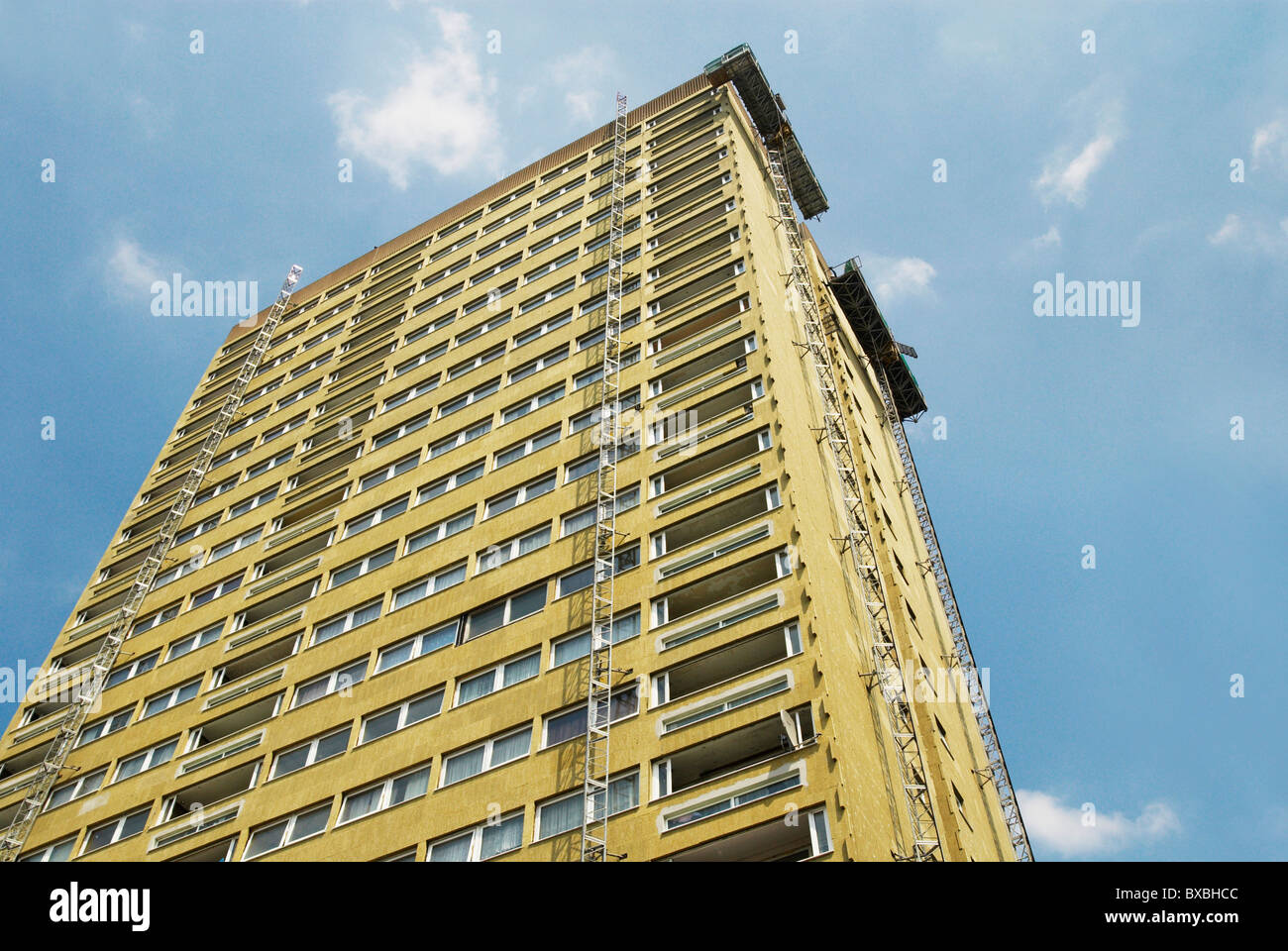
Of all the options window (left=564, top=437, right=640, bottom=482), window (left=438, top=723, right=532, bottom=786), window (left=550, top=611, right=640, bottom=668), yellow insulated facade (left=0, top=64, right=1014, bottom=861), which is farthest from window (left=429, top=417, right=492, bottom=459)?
window (left=438, top=723, right=532, bottom=786)

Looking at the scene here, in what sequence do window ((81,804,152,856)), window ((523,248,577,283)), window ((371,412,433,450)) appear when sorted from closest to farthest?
window ((81,804,152,856)) → window ((371,412,433,450)) → window ((523,248,577,283))

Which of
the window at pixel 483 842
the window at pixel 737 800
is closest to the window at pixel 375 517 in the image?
the window at pixel 483 842

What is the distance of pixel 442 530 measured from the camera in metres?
41.5

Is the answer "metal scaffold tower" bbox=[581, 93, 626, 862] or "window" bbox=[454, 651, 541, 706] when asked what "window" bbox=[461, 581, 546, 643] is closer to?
"window" bbox=[454, 651, 541, 706]

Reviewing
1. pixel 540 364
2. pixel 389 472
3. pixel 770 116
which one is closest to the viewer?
pixel 389 472

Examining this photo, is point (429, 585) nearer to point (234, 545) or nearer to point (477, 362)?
point (477, 362)

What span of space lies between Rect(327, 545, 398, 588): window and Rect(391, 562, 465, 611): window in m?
2.61

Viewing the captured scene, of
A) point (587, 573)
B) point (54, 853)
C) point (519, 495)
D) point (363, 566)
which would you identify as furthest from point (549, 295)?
point (54, 853)

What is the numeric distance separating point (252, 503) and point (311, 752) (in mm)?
21817

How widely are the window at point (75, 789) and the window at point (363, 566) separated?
1070cm

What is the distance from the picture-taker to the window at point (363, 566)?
42.0 meters

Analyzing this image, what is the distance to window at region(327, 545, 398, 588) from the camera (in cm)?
4197

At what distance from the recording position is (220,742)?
37656 millimetres
